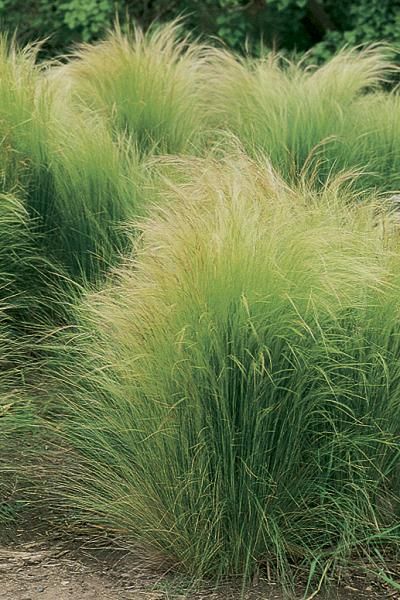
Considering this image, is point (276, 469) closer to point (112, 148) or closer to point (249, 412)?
point (249, 412)

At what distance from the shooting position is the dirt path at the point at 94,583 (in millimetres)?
2414

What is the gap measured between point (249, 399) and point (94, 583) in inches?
22.8

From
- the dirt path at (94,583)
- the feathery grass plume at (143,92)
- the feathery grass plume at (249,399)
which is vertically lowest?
the dirt path at (94,583)

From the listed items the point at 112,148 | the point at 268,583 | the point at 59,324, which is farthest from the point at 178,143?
the point at 268,583

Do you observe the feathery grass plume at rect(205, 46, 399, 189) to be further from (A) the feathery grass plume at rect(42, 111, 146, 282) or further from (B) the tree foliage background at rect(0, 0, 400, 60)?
(B) the tree foliage background at rect(0, 0, 400, 60)

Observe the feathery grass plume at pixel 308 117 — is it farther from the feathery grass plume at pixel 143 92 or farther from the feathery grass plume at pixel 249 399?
the feathery grass plume at pixel 249 399

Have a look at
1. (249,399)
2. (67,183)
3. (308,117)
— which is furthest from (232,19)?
(249,399)

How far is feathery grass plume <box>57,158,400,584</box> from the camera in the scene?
240 centimetres

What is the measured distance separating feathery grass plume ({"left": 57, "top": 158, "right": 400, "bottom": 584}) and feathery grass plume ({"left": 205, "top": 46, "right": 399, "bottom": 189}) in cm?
128

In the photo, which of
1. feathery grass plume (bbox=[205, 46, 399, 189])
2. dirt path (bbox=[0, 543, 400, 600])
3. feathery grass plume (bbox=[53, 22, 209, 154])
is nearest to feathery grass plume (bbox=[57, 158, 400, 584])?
dirt path (bbox=[0, 543, 400, 600])

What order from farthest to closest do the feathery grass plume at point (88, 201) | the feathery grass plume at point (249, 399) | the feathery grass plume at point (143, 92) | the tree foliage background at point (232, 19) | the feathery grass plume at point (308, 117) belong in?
the tree foliage background at point (232, 19) < the feathery grass plume at point (143, 92) < the feathery grass plume at point (308, 117) < the feathery grass plume at point (88, 201) < the feathery grass plume at point (249, 399)

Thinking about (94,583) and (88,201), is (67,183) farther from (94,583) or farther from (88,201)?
(94,583)

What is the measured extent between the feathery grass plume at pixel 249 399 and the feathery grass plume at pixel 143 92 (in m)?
Answer: 1.61

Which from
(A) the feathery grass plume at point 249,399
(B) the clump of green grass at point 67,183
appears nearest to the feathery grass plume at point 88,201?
(B) the clump of green grass at point 67,183
